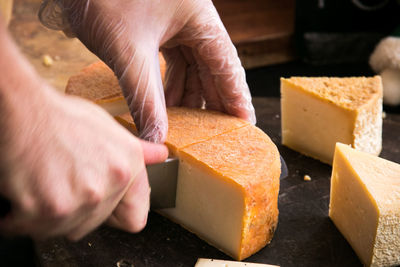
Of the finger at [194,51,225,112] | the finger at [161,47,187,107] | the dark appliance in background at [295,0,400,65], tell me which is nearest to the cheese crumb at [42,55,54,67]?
the finger at [161,47,187,107]

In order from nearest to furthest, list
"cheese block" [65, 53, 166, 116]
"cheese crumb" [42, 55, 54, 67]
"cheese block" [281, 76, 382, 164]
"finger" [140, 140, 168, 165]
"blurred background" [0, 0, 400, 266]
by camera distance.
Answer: "finger" [140, 140, 168, 165] → "cheese block" [281, 76, 382, 164] → "cheese block" [65, 53, 166, 116] → "cheese crumb" [42, 55, 54, 67] → "blurred background" [0, 0, 400, 266]

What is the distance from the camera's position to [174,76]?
2.28 metres

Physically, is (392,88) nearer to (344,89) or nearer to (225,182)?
(344,89)

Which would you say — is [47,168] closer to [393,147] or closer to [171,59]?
[171,59]

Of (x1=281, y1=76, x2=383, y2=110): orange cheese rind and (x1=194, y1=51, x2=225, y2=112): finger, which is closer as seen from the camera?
(x1=194, y1=51, x2=225, y2=112): finger

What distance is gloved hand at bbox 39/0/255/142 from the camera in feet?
5.57

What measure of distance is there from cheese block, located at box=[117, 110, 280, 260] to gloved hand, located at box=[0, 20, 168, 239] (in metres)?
0.69

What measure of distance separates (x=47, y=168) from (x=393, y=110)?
8.07 ft

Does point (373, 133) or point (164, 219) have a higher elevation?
point (373, 133)

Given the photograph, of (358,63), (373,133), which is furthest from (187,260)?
(358,63)

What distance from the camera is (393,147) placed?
252cm

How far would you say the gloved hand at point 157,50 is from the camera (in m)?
1.70

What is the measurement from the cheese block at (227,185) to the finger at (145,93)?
193 mm

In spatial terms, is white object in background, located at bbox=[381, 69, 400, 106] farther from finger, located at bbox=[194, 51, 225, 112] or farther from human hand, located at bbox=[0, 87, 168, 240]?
human hand, located at bbox=[0, 87, 168, 240]
